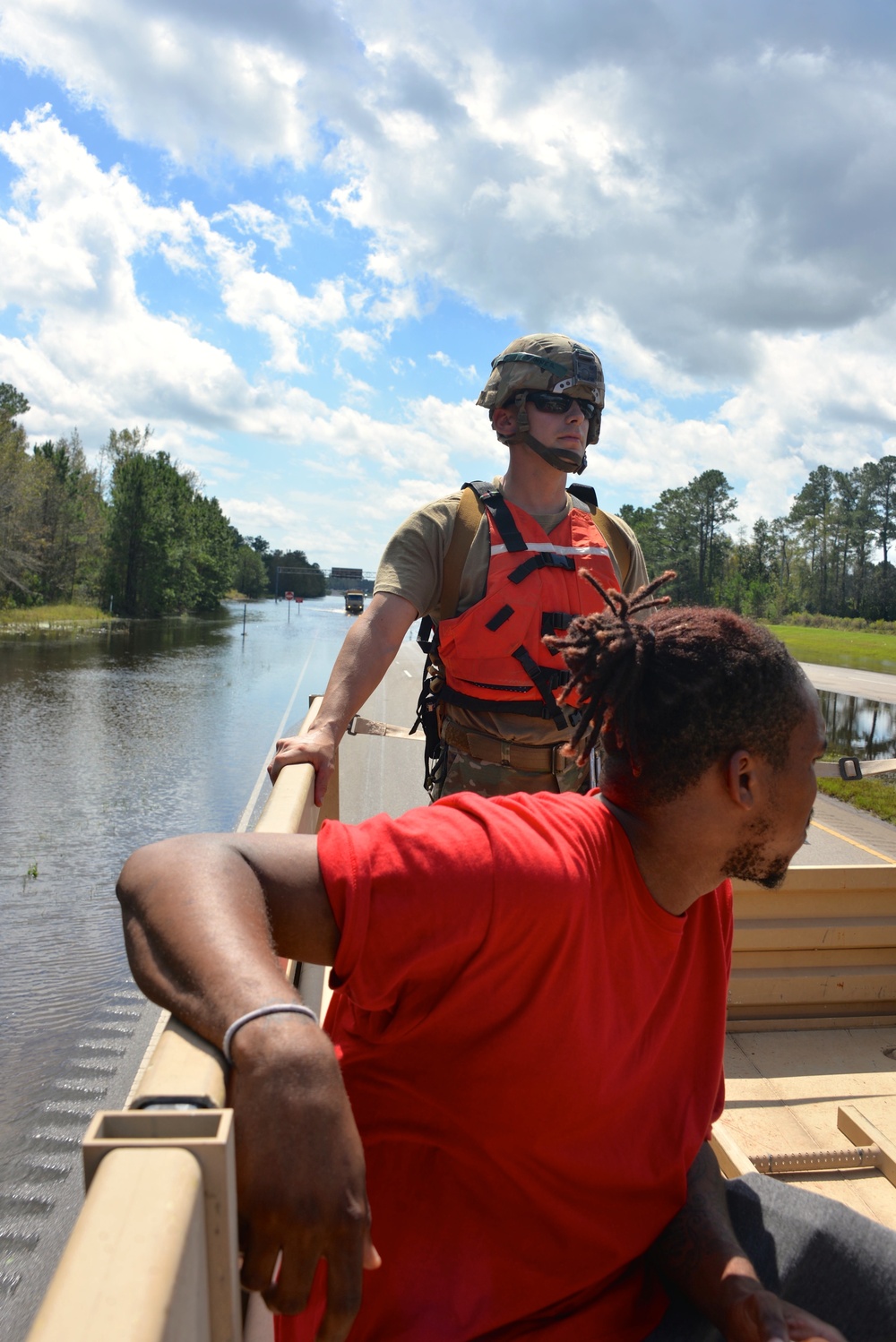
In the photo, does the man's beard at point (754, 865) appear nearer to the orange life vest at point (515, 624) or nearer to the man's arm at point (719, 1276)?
the man's arm at point (719, 1276)

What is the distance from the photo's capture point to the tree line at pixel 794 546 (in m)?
81.7

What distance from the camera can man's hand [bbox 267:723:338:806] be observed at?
2.60 meters

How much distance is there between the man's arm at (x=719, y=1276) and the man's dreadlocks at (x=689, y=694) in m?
0.73

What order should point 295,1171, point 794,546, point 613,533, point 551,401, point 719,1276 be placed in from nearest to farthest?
point 295,1171
point 719,1276
point 551,401
point 613,533
point 794,546

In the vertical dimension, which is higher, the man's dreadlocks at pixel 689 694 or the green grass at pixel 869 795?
the man's dreadlocks at pixel 689 694

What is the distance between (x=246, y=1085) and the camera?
43.9 inches

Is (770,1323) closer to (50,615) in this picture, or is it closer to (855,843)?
(855,843)

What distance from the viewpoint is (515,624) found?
327 cm

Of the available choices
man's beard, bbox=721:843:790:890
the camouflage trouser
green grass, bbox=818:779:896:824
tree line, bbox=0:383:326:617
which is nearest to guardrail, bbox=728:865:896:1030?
the camouflage trouser

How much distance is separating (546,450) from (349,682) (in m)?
1.10

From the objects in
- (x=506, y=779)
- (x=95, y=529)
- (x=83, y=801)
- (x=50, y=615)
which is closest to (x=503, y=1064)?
(x=506, y=779)

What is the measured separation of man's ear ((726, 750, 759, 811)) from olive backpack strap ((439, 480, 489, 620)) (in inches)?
67.7

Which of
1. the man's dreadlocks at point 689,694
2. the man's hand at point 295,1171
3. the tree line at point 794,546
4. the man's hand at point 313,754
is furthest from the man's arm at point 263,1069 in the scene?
the tree line at point 794,546

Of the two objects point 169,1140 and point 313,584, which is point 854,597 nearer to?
point 169,1140
